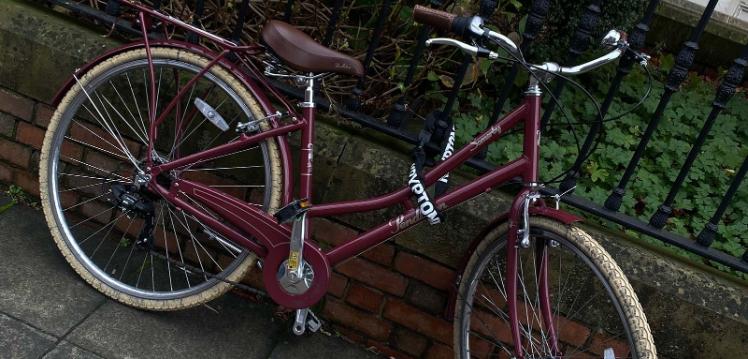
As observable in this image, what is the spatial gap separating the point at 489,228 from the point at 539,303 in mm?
322

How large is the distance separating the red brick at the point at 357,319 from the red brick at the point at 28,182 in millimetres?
1425

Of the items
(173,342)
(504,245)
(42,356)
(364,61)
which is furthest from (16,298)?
(504,245)

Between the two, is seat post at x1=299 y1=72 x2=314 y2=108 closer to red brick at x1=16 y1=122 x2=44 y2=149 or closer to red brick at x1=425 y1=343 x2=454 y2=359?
red brick at x1=425 y1=343 x2=454 y2=359

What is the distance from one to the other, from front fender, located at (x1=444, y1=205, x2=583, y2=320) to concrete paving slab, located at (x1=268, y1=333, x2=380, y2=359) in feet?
1.48

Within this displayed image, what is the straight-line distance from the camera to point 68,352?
2.76 meters

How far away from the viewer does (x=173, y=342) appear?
2961 millimetres

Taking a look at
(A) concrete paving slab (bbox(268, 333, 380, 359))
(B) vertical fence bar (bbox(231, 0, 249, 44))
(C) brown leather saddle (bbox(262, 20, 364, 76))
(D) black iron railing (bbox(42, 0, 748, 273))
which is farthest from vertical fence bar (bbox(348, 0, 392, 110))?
(A) concrete paving slab (bbox(268, 333, 380, 359))

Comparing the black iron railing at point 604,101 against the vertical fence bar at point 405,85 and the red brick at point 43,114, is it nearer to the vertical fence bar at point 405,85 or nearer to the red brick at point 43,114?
the vertical fence bar at point 405,85

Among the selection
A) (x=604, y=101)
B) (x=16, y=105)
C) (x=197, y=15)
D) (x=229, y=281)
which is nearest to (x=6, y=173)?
(x=16, y=105)

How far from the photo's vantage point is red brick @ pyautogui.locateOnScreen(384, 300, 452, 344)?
313cm

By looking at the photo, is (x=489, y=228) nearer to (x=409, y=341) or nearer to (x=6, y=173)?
(x=409, y=341)

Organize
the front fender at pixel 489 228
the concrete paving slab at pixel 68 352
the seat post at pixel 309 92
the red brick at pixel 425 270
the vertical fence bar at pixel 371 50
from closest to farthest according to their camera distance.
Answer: the front fender at pixel 489 228, the seat post at pixel 309 92, the concrete paving slab at pixel 68 352, the vertical fence bar at pixel 371 50, the red brick at pixel 425 270

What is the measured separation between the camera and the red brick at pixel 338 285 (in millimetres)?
3191

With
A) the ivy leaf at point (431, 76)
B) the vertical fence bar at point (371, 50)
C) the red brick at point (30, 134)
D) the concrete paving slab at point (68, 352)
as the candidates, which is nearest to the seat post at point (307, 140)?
the vertical fence bar at point (371, 50)
